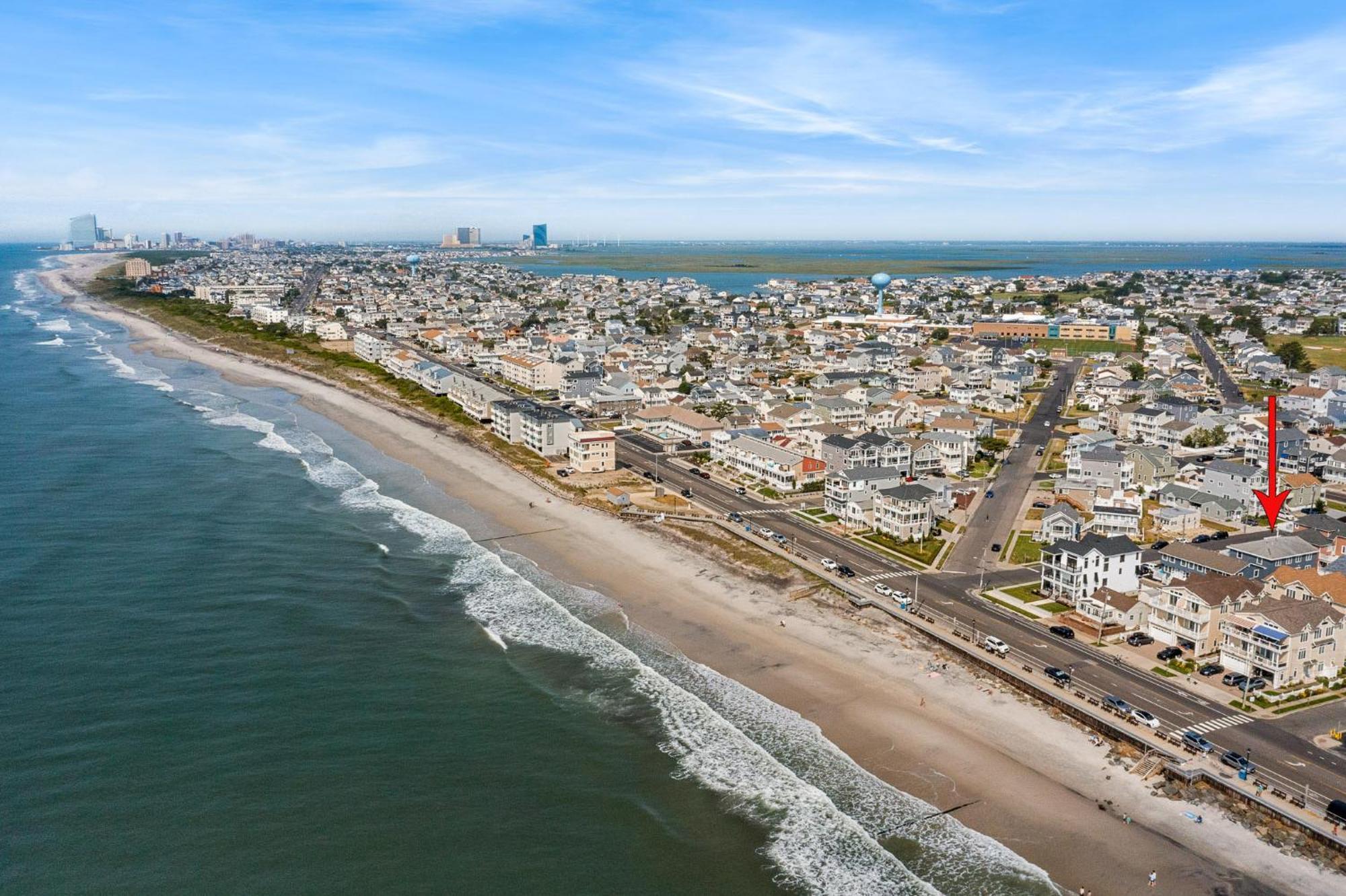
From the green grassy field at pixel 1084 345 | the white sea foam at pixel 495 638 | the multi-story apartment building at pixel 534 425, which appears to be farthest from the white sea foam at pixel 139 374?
the green grassy field at pixel 1084 345

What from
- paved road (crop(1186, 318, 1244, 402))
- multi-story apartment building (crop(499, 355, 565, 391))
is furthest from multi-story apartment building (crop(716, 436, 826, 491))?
paved road (crop(1186, 318, 1244, 402))

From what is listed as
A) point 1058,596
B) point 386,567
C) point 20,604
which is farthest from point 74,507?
point 1058,596

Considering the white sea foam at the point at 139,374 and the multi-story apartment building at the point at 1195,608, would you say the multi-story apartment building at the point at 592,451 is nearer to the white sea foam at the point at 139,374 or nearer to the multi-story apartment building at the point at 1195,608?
the multi-story apartment building at the point at 1195,608

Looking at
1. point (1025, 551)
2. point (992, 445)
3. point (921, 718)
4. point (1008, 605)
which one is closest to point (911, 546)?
point (1025, 551)

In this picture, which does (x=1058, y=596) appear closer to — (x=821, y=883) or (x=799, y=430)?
(x=821, y=883)

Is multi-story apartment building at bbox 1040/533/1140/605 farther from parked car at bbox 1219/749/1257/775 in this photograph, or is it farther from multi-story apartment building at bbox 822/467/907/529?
parked car at bbox 1219/749/1257/775

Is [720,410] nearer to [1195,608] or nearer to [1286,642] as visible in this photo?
[1195,608]
